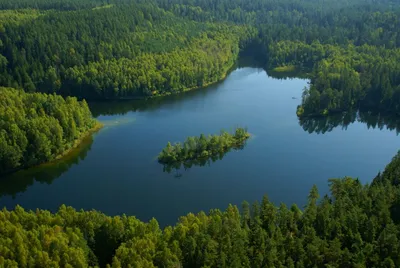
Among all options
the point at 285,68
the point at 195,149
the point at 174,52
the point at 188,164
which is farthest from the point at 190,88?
the point at 188,164

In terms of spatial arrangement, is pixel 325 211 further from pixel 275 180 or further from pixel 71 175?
pixel 71 175

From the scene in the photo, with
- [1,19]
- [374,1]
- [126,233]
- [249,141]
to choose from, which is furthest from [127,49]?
[374,1]

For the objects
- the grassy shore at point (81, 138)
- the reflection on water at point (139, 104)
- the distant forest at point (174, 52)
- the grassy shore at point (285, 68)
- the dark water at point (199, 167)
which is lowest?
the dark water at point (199, 167)

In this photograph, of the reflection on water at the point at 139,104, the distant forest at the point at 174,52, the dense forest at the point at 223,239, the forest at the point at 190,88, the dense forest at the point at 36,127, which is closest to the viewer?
the dense forest at the point at 223,239

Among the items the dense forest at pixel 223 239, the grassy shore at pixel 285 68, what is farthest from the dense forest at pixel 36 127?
the grassy shore at pixel 285 68

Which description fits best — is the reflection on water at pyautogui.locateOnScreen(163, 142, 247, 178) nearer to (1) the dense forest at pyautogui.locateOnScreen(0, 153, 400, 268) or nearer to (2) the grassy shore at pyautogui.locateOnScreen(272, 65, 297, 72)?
(1) the dense forest at pyautogui.locateOnScreen(0, 153, 400, 268)

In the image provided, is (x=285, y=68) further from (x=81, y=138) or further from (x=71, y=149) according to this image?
(x=71, y=149)

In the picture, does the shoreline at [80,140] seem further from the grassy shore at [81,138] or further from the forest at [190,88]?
the forest at [190,88]
